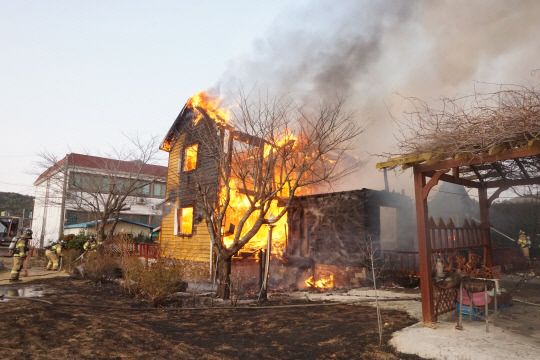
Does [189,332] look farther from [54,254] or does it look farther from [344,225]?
[54,254]

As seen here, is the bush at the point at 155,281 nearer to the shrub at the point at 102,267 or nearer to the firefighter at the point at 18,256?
the shrub at the point at 102,267

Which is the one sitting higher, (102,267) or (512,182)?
(512,182)

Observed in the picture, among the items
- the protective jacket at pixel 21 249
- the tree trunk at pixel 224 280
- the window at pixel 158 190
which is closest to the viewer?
the tree trunk at pixel 224 280

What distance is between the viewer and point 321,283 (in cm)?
1407

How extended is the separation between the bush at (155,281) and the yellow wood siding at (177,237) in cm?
404

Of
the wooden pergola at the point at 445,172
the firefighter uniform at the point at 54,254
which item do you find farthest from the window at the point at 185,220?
the wooden pergola at the point at 445,172

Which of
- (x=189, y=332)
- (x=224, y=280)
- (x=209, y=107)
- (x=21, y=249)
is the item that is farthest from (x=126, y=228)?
(x=189, y=332)

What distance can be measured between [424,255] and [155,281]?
21.5ft

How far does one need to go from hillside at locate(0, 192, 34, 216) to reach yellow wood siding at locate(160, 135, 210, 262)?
46075mm

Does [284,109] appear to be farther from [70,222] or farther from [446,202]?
[70,222]

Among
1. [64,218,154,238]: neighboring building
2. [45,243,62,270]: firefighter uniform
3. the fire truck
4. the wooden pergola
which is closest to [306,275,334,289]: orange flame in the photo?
the wooden pergola

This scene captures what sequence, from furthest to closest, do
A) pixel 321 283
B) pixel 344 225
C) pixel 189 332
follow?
pixel 321 283, pixel 344 225, pixel 189 332

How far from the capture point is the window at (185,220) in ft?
54.7

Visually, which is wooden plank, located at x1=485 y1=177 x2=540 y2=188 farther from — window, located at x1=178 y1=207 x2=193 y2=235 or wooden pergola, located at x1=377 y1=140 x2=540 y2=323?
window, located at x1=178 y1=207 x2=193 y2=235
